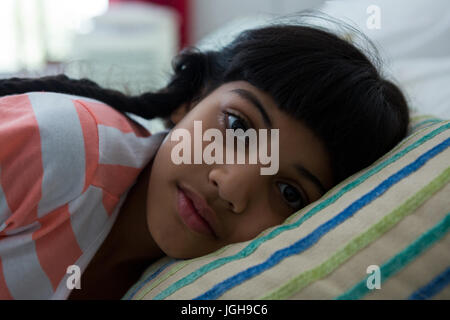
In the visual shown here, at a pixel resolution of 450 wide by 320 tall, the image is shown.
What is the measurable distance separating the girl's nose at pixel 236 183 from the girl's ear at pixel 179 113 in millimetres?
250

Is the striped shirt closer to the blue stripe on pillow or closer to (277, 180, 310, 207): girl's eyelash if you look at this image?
(277, 180, 310, 207): girl's eyelash

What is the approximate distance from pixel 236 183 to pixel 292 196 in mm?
107

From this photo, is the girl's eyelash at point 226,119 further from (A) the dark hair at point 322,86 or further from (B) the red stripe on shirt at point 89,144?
(B) the red stripe on shirt at point 89,144

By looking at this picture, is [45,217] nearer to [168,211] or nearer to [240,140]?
[168,211]

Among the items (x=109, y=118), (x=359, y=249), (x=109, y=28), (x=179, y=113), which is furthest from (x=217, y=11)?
(x=359, y=249)

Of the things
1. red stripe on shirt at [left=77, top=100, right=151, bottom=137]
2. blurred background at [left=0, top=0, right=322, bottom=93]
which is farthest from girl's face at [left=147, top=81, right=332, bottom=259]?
blurred background at [left=0, top=0, right=322, bottom=93]

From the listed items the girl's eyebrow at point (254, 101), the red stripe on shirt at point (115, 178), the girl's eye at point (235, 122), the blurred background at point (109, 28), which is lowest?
the blurred background at point (109, 28)

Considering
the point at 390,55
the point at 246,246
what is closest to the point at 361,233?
the point at 246,246

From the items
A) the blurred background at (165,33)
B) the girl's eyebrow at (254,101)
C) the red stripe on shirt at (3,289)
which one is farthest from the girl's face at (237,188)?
the blurred background at (165,33)

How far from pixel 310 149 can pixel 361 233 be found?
22cm

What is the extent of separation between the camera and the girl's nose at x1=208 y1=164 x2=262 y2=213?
2.03 ft

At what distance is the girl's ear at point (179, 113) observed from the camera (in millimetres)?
862
